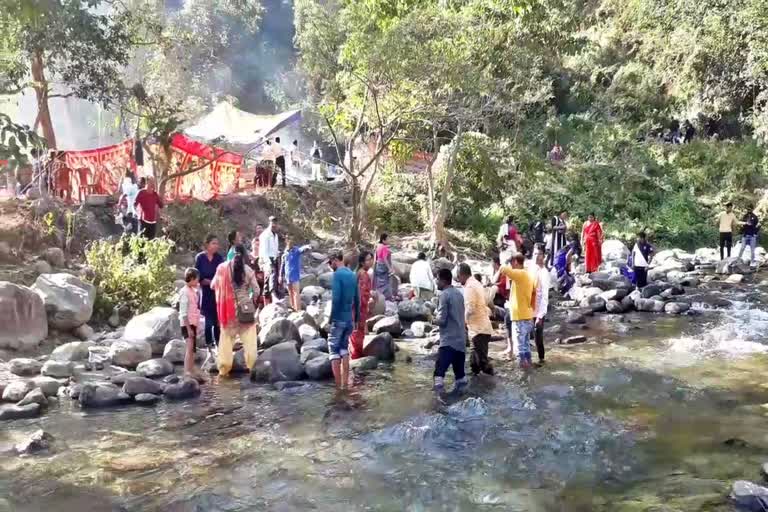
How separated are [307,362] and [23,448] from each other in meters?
3.62

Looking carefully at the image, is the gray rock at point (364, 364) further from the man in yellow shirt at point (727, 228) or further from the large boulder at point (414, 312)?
the man in yellow shirt at point (727, 228)

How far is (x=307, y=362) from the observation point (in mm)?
9602

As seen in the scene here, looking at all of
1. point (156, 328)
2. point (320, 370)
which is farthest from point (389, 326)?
point (156, 328)

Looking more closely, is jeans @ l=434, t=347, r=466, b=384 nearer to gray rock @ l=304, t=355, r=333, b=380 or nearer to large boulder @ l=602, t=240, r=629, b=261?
gray rock @ l=304, t=355, r=333, b=380

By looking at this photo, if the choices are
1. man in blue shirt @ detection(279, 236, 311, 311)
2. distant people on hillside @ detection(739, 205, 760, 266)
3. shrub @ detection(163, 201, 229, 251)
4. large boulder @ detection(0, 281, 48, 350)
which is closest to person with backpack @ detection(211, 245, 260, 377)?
large boulder @ detection(0, 281, 48, 350)

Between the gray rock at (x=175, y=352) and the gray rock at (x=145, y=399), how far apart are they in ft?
4.51

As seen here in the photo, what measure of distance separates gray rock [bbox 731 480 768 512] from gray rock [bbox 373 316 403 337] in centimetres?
668

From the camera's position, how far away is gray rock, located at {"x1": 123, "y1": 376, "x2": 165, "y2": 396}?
28.0ft

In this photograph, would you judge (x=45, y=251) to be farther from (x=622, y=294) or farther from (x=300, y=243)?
(x=622, y=294)

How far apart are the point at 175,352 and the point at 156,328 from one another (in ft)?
2.09

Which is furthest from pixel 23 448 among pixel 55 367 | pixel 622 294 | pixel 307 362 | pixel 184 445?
pixel 622 294

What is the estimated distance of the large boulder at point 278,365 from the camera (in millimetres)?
9328

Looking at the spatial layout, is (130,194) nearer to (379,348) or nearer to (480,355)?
(379,348)

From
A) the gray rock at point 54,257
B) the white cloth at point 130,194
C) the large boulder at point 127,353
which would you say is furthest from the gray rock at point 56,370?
the white cloth at point 130,194
